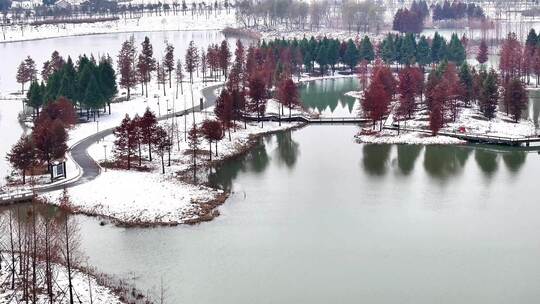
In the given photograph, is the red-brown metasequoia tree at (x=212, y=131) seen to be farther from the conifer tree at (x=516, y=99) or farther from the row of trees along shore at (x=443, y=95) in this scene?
the conifer tree at (x=516, y=99)

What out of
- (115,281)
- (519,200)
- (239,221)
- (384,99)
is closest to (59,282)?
(115,281)

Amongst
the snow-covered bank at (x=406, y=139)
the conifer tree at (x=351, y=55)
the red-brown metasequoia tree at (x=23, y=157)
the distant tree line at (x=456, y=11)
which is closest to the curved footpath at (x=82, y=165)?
the red-brown metasequoia tree at (x=23, y=157)

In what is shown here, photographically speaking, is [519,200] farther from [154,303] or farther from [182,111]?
[182,111]

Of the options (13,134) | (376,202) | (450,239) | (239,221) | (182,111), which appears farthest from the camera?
(182,111)

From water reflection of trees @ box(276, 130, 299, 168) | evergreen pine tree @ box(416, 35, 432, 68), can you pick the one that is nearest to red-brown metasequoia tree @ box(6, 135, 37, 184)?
water reflection of trees @ box(276, 130, 299, 168)

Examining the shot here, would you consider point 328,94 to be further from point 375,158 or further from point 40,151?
point 40,151

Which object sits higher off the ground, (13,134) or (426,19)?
(426,19)

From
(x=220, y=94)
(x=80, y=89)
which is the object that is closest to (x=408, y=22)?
(x=220, y=94)
